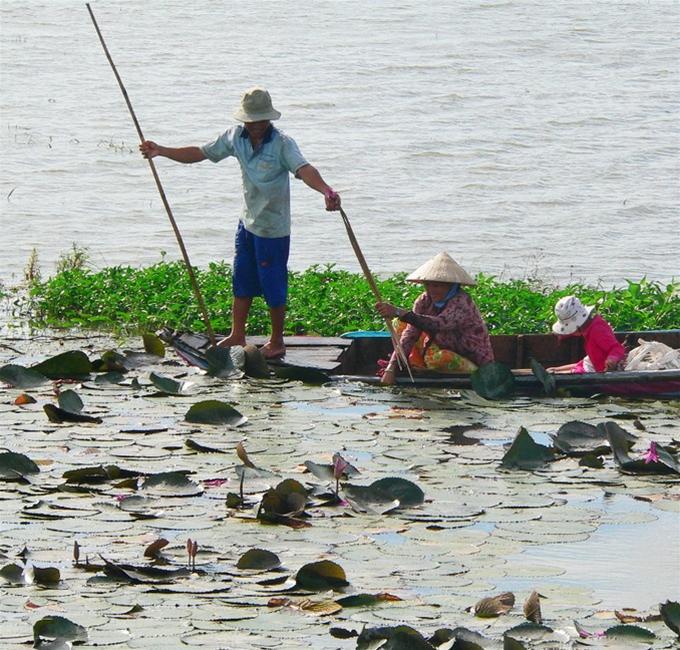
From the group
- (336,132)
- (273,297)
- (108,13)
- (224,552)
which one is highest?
Answer: (108,13)

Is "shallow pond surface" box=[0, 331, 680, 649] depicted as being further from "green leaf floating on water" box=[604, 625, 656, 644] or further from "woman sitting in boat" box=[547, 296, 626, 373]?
"woman sitting in boat" box=[547, 296, 626, 373]

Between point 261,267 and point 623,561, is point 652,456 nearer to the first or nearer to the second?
point 623,561

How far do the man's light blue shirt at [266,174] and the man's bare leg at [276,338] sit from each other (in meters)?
0.47

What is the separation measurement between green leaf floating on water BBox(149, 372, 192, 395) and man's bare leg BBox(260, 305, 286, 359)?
664mm

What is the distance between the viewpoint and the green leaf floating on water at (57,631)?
475 centimetres

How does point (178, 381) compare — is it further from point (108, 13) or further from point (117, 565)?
point (108, 13)

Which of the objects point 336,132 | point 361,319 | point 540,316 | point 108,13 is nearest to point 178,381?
point 361,319

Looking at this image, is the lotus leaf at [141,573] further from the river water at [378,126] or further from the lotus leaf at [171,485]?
the river water at [378,126]

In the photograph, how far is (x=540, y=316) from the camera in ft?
34.5

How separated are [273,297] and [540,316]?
2129mm

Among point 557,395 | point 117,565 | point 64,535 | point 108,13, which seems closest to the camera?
point 117,565

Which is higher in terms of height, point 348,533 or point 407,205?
point 407,205

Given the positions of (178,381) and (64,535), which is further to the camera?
(178,381)

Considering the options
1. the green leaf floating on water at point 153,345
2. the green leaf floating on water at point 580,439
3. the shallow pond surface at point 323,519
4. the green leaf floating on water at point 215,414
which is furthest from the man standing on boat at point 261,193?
the green leaf floating on water at point 580,439
